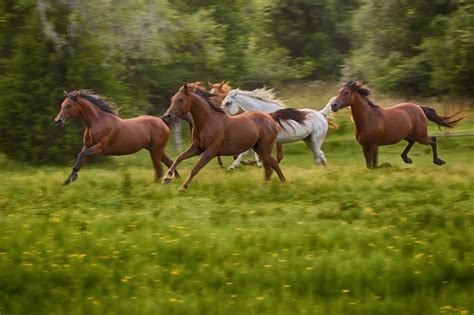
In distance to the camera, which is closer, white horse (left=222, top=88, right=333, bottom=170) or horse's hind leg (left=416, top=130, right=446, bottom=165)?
white horse (left=222, top=88, right=333, bottom=170)

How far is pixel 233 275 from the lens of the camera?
34.0 ft

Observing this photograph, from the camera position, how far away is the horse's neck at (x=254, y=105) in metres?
21.0

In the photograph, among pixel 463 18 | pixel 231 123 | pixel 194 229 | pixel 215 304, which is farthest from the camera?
pixel 463 18

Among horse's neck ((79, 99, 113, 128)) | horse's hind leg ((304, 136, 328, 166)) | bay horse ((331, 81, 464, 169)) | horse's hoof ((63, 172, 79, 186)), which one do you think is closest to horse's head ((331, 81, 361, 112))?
bay horse ((331, 81, 464, 169))

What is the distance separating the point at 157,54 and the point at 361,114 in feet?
34.3

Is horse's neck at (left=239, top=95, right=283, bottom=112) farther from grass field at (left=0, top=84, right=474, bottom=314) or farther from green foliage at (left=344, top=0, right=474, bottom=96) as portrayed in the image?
green foliage at (left=344, top=0, right=474, bottom=96)

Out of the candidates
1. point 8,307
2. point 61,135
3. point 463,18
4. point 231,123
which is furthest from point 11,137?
point 8,307

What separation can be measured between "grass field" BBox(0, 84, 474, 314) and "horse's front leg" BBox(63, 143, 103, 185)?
1.08 meters

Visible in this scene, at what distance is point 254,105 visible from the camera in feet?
69.1

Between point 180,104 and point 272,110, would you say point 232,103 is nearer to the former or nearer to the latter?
point 272,110

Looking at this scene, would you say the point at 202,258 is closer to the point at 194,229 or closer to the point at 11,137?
the point at 194,229

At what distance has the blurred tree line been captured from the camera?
83.3 ft

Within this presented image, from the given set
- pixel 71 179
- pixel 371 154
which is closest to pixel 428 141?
pixel 371 154

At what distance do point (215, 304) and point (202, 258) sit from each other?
156cm
